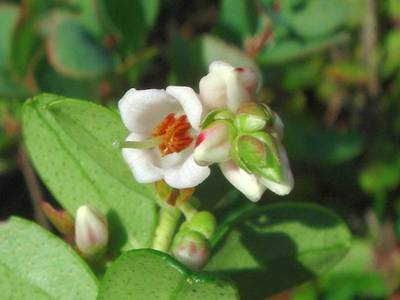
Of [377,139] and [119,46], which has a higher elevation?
[119,46]

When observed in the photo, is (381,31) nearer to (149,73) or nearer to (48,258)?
(149,73)

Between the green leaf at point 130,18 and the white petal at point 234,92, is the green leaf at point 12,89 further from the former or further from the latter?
the white petal at point 234,92

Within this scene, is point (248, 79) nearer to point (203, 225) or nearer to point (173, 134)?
point (173, 134)

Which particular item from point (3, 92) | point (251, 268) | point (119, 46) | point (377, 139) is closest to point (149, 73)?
point (119, 46)

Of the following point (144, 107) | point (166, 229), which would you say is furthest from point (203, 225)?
point (144, 107)

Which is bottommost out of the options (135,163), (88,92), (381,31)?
(381,31)

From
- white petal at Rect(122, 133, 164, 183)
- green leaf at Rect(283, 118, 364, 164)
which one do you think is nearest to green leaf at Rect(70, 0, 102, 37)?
green leaf at Rect(283, 118, 364, 164)

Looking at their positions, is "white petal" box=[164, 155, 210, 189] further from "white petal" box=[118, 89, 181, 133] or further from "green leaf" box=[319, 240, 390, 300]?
"green leaf" box=[319, 240, 390, 300]
